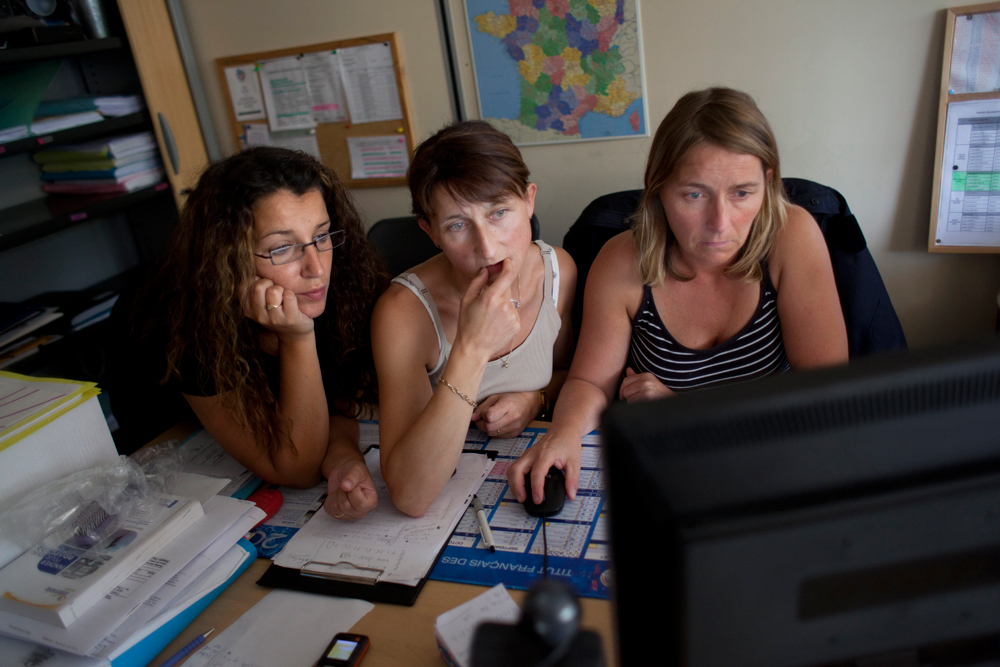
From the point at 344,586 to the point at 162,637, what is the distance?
0.84 ft

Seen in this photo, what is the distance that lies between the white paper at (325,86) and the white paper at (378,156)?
118mm

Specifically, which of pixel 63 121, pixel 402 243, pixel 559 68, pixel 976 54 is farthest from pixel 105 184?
pixel 976 54

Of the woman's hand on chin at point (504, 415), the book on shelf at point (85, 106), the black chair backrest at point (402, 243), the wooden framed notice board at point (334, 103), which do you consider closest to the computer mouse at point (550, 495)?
the woman's hand on chin at point (504, 415)

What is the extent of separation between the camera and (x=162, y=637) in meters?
0.93

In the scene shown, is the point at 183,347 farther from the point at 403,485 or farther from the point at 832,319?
the point at 832,319

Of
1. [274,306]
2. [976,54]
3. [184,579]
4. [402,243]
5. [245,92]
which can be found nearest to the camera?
[184,579]

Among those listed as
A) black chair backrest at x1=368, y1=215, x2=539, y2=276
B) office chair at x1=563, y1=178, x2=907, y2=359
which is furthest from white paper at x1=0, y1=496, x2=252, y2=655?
office chair at x1=563, y1=178, x2=907, y2=359

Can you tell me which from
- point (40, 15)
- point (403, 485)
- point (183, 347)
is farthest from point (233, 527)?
point (40, 15)

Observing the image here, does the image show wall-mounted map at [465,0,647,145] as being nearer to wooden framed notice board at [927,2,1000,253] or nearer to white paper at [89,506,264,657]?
wooden framed notice board at [927,2,1000,253]

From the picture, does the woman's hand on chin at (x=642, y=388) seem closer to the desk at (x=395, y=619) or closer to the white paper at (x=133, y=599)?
the desk at (x=395, y=619)

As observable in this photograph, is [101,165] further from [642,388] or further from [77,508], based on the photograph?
[642,388]

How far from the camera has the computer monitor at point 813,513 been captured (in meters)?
0.38

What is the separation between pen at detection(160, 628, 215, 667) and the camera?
90cm

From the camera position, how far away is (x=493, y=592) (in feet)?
2.98
